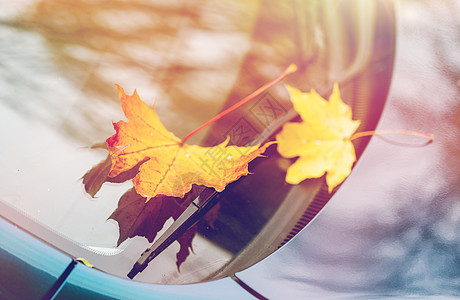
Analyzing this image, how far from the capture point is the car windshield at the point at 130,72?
1.05 metres

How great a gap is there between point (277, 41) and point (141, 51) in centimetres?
41

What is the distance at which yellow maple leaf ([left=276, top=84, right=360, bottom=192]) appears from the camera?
1.03 metres

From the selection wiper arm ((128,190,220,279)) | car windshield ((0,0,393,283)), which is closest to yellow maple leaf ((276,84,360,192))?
car windshield ((0,0,393,283))

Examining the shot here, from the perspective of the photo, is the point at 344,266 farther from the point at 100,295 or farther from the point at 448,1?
the point at 448,1

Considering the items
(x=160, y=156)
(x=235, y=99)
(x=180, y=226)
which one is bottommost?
(x=180, y=226)

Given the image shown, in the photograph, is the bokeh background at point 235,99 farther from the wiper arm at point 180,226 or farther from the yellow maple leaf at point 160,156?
the wiper arm at point 180,226

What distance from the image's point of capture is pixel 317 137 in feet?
3.35

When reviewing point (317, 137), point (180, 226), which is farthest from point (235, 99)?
point (180, 226)

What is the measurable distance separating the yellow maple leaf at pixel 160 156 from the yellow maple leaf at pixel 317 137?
0.10m

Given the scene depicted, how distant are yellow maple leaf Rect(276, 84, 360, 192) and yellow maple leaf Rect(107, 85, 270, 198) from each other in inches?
3.8

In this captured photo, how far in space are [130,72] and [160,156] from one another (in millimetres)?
270

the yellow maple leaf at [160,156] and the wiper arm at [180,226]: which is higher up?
the yellow maple leaf at [160,156]

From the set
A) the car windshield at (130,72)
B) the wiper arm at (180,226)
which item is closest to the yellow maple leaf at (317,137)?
the car windshield at (130,72)

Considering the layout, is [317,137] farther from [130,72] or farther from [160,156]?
[130,72]
